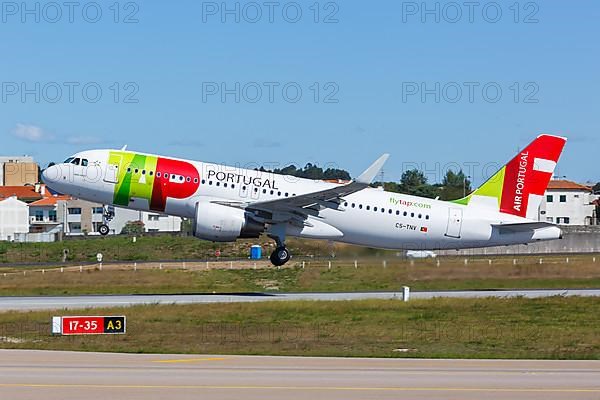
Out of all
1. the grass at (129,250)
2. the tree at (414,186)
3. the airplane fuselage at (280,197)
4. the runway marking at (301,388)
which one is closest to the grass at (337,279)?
the airplane fuselage at (280,197)

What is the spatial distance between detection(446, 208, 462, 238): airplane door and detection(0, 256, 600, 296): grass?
4.54 feet

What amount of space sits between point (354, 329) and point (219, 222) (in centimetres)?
1082

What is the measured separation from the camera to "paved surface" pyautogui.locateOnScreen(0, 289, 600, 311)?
40.1 meters

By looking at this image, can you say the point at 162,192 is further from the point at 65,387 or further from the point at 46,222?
the point at 46,222

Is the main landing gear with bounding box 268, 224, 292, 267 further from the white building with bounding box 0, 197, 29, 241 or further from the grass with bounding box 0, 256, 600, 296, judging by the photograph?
the white building with bounding box 0, 197, 29, 241

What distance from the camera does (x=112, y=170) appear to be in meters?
42.5

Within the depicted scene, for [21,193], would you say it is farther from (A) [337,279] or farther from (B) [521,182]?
(B) [521,182]

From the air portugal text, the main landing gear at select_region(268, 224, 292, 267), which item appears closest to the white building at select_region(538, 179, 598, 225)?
the air portugal text

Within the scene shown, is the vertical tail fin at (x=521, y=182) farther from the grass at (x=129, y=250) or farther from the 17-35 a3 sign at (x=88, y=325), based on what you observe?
the grass at (x=129, y=250)

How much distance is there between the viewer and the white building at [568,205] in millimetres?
122812

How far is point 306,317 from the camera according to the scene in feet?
118

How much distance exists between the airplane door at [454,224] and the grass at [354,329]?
6253mm

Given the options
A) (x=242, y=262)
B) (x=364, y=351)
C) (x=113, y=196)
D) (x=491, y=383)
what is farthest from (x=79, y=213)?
(x=491, y=383)

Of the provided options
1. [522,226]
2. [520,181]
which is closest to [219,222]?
[522,226]
